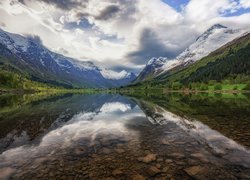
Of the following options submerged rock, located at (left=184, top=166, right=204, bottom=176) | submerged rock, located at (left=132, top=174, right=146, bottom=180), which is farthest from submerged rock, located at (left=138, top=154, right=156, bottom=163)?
submerged rock, located at (left=184, top=166, right=204, bottom=176)

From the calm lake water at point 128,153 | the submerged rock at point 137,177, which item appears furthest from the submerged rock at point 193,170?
the submerged rock at point 137,177

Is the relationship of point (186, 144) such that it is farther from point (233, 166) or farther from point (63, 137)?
point (63, 137)

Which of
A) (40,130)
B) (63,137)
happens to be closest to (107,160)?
(63,137)

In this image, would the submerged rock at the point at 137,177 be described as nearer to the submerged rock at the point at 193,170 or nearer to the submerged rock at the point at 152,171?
the submerged rock at the point at 152,171

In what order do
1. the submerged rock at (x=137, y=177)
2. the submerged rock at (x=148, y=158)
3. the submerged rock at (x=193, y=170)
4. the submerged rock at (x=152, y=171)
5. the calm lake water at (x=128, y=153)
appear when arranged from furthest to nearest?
the submerged rock at (x=148, y=158) < the calm lake water at (x=128, y=153) < the submerged rock at (x=152, y=171) < the submerged rock at (x=193, y=170) < the submerged rock at (x=137, y=177)

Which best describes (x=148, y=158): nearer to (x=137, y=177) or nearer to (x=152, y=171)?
(x=152, y=171)

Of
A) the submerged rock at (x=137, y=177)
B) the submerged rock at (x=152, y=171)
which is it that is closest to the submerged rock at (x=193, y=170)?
the submerged rock at (x=152, y=171)

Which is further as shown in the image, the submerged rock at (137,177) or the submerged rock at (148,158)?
the submerged rock at (148,158)

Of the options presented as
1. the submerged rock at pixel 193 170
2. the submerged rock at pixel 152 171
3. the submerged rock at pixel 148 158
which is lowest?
the submerged rock at pixel 152 171

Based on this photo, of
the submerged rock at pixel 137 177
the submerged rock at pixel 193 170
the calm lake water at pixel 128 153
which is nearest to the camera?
the submerged rock at pixel 137 177

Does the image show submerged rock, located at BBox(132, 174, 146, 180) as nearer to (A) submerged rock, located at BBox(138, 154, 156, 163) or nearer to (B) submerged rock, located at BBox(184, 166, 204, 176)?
(A) submerged rock, located at BBox(138, 154, 156, 163)

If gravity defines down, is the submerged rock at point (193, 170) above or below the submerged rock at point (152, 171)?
above

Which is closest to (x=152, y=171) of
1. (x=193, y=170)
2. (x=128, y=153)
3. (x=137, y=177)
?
(x=137, y=177)

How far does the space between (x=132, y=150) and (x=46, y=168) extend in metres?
7.82
